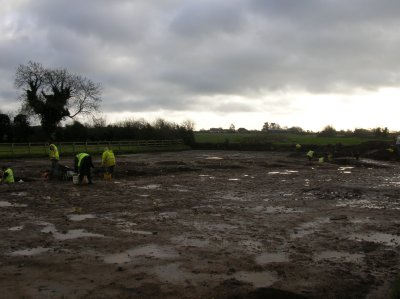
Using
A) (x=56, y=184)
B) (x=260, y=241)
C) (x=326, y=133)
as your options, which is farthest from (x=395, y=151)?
(x=326, y=133)

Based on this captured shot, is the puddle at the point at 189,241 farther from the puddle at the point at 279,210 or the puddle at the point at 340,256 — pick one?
the puddle at the point at 279,210

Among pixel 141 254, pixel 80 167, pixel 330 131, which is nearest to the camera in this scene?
pixel 141 254

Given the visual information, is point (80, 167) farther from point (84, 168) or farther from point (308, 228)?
point (308, 228)

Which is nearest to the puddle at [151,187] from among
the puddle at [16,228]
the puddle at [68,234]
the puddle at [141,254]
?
the puddle at [68,234]

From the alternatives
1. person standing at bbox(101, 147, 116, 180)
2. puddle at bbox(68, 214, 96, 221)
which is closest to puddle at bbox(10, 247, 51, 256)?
puddle at bbox(68, 214, 96, 221)

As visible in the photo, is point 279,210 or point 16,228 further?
point 279,210

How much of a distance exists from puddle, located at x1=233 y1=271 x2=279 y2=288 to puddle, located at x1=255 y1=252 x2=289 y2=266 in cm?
58

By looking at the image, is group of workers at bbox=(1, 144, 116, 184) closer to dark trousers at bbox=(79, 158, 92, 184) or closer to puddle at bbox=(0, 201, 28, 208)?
dark trousers at bbox=(79, 158, 92, 184)

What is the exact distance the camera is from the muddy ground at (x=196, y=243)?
20.7 ft

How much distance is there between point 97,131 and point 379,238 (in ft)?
181

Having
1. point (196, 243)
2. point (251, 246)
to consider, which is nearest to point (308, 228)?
point (251, 246)

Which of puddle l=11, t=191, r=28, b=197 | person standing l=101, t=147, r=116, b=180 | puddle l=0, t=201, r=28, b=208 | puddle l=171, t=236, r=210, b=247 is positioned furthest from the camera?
person standing l=101, t=147, r=116, b=180

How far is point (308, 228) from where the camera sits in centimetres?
1060

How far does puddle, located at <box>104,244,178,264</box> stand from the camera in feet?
25.0
